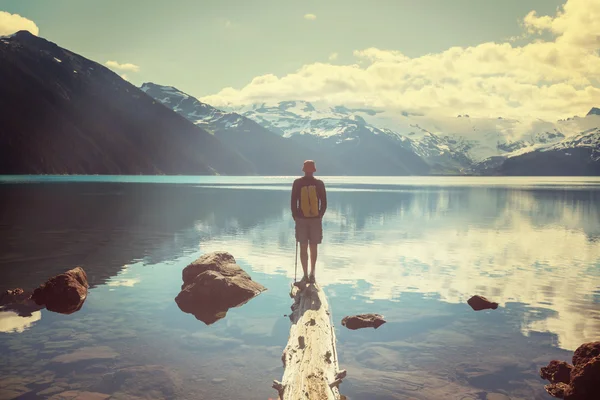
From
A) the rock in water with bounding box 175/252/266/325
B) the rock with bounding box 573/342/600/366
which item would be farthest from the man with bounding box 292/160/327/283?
the rock with bounding box 573/342/600/366

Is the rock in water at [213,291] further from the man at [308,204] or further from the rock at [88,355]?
the man at [308,204]

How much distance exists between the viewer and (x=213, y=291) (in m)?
17.8

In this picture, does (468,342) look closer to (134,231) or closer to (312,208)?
(312,208)

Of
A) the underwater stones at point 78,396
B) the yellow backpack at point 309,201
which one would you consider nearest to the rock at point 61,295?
the underwater stones at point 78,396

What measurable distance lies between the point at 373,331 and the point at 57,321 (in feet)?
32.2

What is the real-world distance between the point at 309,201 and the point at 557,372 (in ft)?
26.6

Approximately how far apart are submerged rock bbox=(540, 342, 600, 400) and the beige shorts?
732 centimetres

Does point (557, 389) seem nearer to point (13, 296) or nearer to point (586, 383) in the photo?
point (586, 383)

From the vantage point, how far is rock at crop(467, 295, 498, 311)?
685 inches

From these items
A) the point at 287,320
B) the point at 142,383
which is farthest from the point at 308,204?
the point at 142,383

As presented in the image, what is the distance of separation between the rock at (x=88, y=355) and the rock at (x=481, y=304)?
12304 millimetres

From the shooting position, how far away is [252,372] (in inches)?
452

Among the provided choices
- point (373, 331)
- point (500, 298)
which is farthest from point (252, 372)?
point (500, 298)

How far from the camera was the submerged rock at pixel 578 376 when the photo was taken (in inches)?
397
